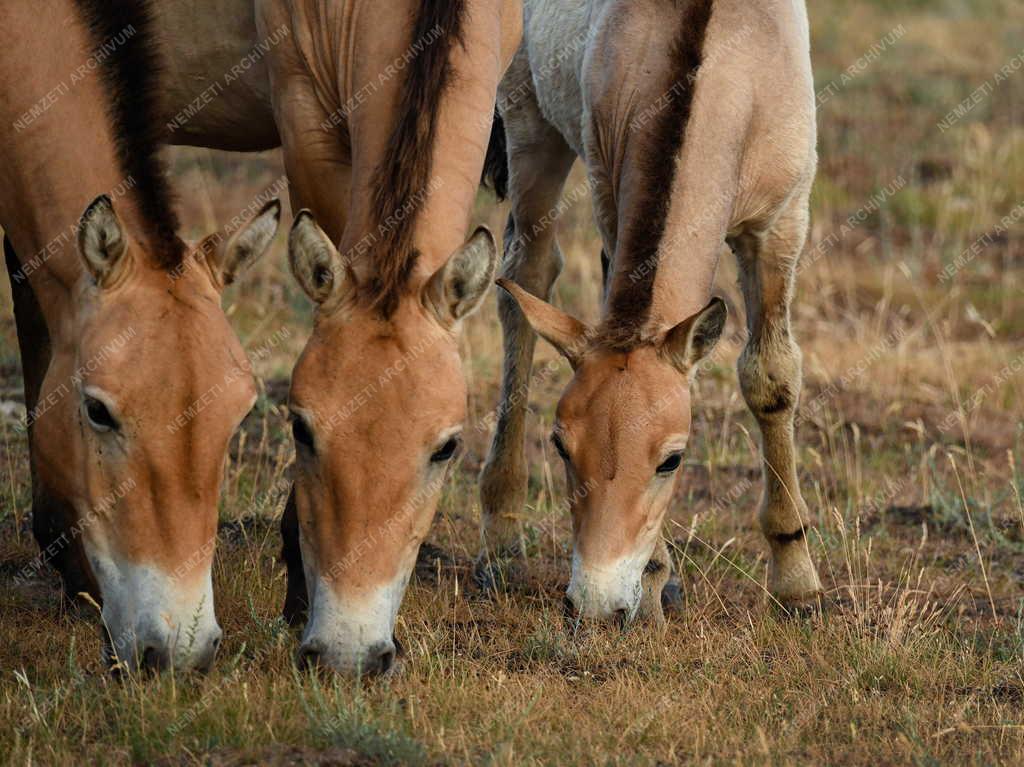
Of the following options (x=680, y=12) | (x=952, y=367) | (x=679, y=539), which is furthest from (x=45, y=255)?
(x=952, y=367)

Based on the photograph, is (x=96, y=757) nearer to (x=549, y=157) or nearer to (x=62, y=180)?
(x=62, y=180)

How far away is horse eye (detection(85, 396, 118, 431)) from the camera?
447cm

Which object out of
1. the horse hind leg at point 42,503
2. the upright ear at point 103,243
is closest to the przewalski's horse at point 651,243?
the upright ear at point 103,243

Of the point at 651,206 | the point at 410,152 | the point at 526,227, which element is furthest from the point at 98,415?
the point at 526,227

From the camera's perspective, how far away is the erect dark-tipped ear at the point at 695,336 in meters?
5.00

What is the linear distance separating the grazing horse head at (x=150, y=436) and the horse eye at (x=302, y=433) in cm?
16

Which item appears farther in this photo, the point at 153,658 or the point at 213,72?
the point at 213,72

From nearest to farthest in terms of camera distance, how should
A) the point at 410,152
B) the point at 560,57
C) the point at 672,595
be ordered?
the point at 410,152 → the point at 672,595 → the point at 560,57

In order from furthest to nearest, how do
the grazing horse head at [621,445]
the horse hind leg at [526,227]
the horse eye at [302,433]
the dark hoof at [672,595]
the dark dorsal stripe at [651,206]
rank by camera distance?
the horse hind leg at [526,227] → the dark hoof at [672,595] → the dark dorsal stripe at [651,206] → the grazing horse head at [621,445] → the horse eye at [302,433]

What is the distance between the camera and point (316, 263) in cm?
473

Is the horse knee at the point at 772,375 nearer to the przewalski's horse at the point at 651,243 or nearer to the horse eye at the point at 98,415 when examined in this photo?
the przewalski's horse at the point at 651,243

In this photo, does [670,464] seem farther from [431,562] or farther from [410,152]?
[431,562]

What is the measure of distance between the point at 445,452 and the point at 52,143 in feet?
5.63

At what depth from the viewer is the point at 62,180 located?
16.3ft
